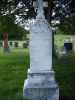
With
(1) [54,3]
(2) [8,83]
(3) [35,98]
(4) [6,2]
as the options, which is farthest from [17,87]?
(1) [54,3]

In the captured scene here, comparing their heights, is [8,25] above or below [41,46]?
above

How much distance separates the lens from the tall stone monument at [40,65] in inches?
395

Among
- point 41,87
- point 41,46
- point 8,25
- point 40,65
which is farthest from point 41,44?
point 8,25

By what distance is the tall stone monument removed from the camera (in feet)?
32.9

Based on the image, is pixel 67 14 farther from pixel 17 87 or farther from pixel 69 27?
pixel 17 87

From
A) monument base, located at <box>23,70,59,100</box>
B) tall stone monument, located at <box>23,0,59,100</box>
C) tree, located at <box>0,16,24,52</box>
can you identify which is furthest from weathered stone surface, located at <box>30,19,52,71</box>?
tree, located at <box>0,16,24,52</box>

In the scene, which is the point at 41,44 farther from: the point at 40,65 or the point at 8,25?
the point at 8,25

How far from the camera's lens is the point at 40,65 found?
10.2m

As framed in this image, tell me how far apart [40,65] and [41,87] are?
2.16ft

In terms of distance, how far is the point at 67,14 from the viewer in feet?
97.3

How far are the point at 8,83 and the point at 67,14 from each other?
17.6m

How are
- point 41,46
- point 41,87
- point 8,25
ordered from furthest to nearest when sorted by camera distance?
point 8,25
point 41,46
point 41,87

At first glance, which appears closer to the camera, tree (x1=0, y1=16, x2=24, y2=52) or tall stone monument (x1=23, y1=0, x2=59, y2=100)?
tall stone monument (x1=23, y1=0, x2=59, y2=100)

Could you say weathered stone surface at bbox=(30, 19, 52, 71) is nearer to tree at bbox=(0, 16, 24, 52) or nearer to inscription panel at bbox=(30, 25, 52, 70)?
inscription panel at bbox=(30, 25, 52, 70)
